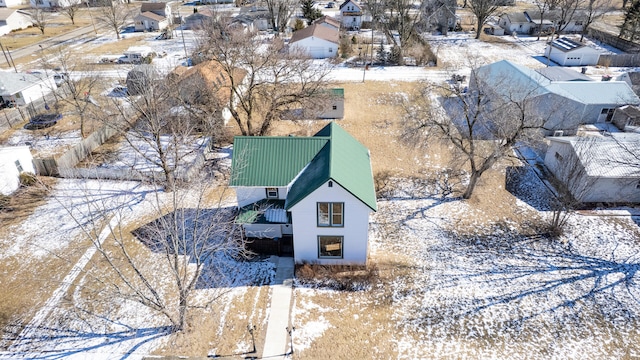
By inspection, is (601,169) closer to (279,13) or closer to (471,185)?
(471,185)

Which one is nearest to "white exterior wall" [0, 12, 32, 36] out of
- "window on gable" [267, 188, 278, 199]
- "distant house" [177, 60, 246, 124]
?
"distant house" [177, 60, 246, 124]

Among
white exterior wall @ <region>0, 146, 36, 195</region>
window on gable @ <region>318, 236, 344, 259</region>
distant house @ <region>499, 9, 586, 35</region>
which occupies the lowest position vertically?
window on gable @ <region>318, 236, 344, 259</region>

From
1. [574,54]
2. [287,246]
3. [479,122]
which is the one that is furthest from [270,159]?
[574,54]

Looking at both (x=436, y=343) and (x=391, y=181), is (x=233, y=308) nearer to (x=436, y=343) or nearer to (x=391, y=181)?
(x=436, y=343)

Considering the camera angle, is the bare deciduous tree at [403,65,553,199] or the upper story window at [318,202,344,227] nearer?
the upper story window at [318,202,344,227]

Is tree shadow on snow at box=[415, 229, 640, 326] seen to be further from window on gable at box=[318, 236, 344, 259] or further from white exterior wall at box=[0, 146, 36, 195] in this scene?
white exterior wall at box=[0, 146, 36, 195]

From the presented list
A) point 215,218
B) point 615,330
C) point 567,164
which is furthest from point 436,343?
point 567,164

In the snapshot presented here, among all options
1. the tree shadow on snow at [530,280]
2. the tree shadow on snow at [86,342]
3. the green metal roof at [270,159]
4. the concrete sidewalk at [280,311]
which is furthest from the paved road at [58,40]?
the tree shadow on snow at [530,280]

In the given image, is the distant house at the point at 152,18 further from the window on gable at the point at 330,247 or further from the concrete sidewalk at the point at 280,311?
the window on gable at the point at 330,247

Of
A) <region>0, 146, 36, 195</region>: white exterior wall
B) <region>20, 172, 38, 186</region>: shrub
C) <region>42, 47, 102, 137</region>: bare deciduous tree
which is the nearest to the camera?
<region>0, 146, 36, 195</region>: white exterior wall
